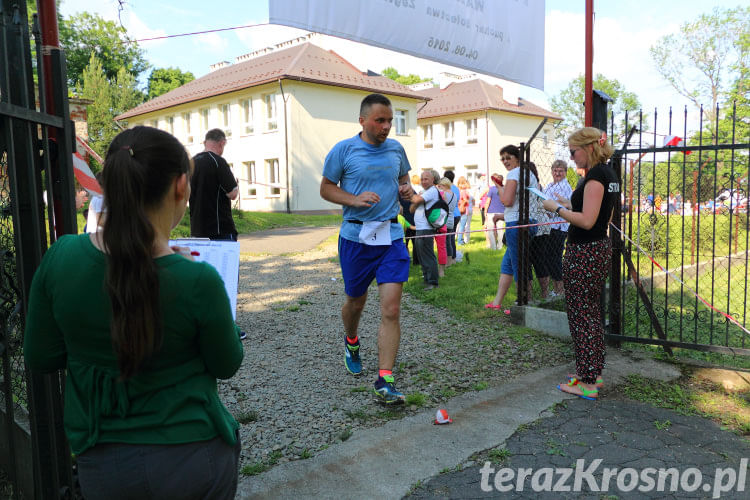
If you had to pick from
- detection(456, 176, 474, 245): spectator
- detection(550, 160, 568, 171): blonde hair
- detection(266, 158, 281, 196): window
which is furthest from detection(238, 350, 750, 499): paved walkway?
detection(266, 158, 281, 196): window

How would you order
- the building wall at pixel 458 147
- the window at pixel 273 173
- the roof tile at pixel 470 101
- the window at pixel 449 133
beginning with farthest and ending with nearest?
the window at pixel 449 133, the roof tile at pixel 470 101, the building wall at pixel 458 147, the window at pixel 273 173

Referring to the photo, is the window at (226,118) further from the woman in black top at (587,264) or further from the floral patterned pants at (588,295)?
the floral patterned pants at (588,295)

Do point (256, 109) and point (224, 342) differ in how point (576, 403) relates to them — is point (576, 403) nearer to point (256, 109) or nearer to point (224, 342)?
point (224, 342)

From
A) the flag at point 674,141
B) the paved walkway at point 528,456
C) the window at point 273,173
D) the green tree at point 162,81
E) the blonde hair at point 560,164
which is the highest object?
the green tree at point 162,81

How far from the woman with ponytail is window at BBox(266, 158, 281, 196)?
27742mm

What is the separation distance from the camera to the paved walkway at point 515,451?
116 inches

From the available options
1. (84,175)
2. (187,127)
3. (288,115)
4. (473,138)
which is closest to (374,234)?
(84,175)

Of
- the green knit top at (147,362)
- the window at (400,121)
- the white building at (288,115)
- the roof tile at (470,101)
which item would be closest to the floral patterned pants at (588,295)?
the green knit top at (147,362)

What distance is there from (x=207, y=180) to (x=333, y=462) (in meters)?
3.38

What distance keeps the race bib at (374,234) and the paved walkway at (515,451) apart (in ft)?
4.14

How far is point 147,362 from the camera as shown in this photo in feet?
4.64

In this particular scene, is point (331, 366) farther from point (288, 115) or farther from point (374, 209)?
point (288, 115)

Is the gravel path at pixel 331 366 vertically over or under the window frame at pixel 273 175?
under

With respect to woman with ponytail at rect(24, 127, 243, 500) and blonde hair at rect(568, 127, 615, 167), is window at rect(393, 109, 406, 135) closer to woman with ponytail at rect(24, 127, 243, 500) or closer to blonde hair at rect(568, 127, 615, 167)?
blonde hair at rect(568, 127, 615, 167)
